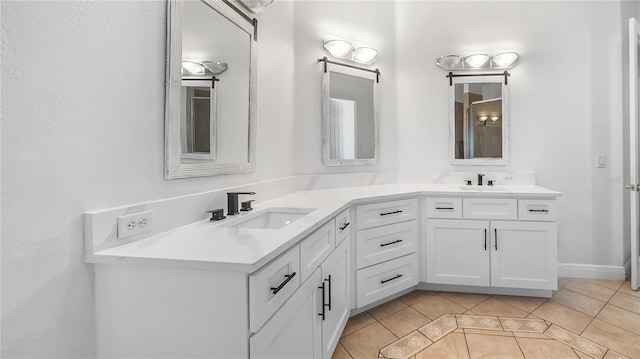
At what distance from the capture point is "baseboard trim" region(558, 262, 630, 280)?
2.78 m

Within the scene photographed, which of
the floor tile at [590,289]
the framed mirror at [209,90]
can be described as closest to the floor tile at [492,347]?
the floor tile at [590,289]

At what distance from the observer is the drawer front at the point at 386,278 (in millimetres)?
2150

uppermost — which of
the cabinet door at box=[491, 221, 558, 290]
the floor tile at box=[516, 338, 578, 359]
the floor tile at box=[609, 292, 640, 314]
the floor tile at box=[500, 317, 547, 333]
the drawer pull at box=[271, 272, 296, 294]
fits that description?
the drawer pull at box=[271, 272, 296, 294]

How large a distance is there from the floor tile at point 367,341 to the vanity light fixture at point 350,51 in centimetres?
215

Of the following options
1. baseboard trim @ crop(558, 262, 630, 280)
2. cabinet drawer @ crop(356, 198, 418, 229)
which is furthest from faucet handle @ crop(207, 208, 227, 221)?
baseboard trim @ crop(558, 262, 630, 280)

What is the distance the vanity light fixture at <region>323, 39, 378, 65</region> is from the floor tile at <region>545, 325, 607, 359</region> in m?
2.44

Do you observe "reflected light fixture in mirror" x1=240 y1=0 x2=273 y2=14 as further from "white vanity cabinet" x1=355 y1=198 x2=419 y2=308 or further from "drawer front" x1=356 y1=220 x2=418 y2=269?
"drawer front" x1=356 y1=220 x2=418 y2=269

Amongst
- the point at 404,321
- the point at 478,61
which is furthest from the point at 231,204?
the point at 478,61

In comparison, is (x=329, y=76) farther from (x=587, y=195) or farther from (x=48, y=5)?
(x=587, y=195)

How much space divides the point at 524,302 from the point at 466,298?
414 mm

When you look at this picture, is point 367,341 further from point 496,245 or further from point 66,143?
point 66,143

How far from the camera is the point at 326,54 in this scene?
2.69m

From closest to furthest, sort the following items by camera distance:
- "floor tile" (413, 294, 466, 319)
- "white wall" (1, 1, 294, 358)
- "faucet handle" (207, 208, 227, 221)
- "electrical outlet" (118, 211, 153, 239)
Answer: "white wall" (1, 1, 294, 358) < "electrical outlet" (118, 211, 153, 239) < "faucet handle" (207, 208, 227, 221) < "floor tile" (413, 294, 466, 319)

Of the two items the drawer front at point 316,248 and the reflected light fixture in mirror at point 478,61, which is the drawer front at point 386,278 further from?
the reflected light fixture in mirror at point 478,61
